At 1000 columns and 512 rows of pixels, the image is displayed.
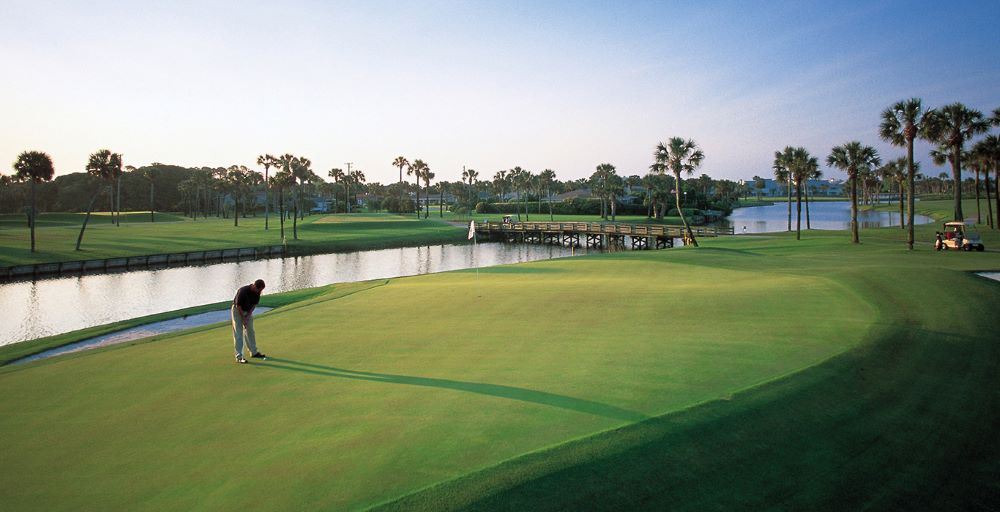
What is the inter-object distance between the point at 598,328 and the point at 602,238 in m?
67.6

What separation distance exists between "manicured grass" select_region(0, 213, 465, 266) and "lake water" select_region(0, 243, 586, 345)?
271 inches

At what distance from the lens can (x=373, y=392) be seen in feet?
29.2

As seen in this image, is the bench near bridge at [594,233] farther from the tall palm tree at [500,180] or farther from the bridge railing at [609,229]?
the tall palm tree at [500,180]

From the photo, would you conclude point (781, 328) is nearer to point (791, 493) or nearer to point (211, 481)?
point (791, 493)

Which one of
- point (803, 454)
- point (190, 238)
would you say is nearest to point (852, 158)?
point (803, 454)

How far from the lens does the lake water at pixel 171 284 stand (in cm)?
2955

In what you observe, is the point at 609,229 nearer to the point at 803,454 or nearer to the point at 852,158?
the point at 852,158

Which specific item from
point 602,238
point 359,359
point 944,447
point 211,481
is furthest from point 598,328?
point 602,238

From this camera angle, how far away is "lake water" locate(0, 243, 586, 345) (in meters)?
29.5

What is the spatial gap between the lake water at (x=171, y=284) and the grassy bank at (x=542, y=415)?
65.1 ft

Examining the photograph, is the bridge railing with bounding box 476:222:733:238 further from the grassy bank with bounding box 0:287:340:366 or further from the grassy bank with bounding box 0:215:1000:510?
the grassy bank with bounding box 0:215:1000:510

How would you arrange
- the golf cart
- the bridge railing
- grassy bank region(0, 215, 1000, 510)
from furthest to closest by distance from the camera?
the bridge railing
the golf cart
grassy bank region(0, 215, 1000, 510)

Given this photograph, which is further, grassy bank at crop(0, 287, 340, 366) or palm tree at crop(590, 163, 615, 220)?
palm tree at crop(590, 163, 615, 220)

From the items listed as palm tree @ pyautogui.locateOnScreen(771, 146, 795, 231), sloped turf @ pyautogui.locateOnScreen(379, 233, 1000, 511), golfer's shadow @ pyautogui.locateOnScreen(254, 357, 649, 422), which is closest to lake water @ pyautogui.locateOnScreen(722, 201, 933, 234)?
palm tree @ pyautogui.locateOnScreen(771, 146, 795, 231)
